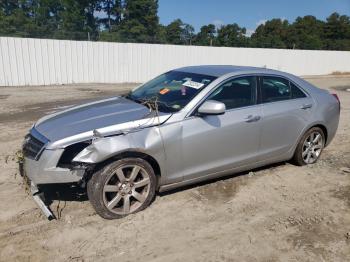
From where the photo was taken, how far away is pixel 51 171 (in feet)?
11.8

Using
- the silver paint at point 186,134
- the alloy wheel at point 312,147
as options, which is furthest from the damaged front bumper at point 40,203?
the alloy wheel at point 312,147

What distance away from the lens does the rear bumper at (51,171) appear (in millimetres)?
3562

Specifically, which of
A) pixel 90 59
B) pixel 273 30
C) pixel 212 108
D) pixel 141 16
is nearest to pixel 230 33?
pixel 141 16

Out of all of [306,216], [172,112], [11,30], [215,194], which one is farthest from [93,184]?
[11,30]

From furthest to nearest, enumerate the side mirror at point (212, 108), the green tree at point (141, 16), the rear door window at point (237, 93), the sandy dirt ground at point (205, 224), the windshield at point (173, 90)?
the green tree at point (141, 16) < the rear door window at point (237, 93) < the windshield at point (173, 90) < the side mirror at point (212, 108) < the sandy dirt ground at point (205, 224)

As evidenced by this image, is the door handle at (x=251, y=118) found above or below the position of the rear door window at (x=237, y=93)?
below

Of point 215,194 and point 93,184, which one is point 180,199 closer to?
point 215,194

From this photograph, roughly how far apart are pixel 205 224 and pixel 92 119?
1714mm

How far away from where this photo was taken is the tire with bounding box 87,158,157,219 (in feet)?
12.1

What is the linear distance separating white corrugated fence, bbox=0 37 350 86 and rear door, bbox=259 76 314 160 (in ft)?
44.9

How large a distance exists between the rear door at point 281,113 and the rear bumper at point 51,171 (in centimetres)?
253

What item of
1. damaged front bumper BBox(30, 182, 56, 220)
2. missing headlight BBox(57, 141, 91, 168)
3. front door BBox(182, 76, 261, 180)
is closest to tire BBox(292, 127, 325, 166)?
Result: front door BBox(182, 76, 261, 180)

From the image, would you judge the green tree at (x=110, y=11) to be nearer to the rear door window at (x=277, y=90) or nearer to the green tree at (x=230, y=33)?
the green tree at (x=230, y=33)

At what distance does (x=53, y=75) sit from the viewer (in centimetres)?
1675
